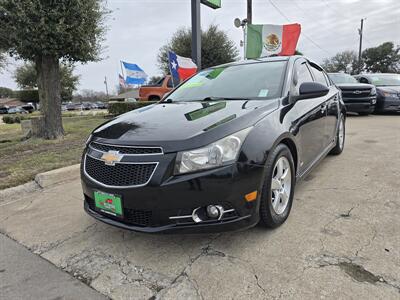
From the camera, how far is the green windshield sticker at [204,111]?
2.73 m

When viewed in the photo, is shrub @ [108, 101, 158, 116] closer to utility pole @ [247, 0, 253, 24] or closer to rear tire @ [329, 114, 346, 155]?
rear tire @ [329, 114, 346, 155]

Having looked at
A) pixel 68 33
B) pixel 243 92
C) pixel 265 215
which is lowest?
pixel 265 215

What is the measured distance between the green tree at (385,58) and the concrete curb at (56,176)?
225 ft

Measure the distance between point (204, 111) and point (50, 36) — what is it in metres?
5.44

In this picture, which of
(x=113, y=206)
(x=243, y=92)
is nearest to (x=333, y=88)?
(x=243, y=92)

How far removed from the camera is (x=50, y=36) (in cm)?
675

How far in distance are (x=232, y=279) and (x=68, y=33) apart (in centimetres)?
654

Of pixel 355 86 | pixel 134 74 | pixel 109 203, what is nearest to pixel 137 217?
pixel 109 203

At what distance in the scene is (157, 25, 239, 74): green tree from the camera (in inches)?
891

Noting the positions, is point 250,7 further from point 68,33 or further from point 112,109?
point 68,33

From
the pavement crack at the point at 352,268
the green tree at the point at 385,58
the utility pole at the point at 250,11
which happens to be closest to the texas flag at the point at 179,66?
the pavement crack at the point at 352,268

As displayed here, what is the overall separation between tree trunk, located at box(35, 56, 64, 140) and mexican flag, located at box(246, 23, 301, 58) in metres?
8.51

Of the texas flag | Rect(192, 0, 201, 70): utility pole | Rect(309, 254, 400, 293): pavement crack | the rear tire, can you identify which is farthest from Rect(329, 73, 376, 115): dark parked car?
Rect(309, 254, 400, 293): pavement crack

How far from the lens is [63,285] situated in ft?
7.54
